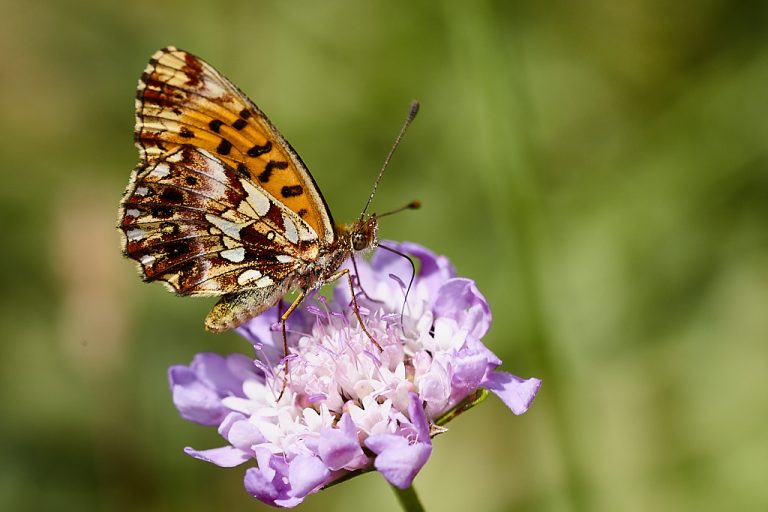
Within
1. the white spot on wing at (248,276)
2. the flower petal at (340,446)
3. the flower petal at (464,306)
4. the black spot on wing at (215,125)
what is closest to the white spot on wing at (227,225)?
the white spot on wing at (248,276)

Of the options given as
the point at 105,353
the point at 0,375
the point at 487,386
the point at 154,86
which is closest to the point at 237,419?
the point at 487,386

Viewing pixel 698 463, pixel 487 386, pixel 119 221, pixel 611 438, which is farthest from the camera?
pixel 611 438

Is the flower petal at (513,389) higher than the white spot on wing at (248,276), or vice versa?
the white spot on wing at (248,276)

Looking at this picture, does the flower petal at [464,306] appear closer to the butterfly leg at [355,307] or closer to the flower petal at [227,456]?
the butterfly leg at [355,307]

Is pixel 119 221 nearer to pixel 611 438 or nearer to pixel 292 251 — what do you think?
pixel 292 251

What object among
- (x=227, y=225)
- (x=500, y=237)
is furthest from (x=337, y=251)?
(x=500, y=237)

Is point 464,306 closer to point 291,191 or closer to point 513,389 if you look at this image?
point 513,389
